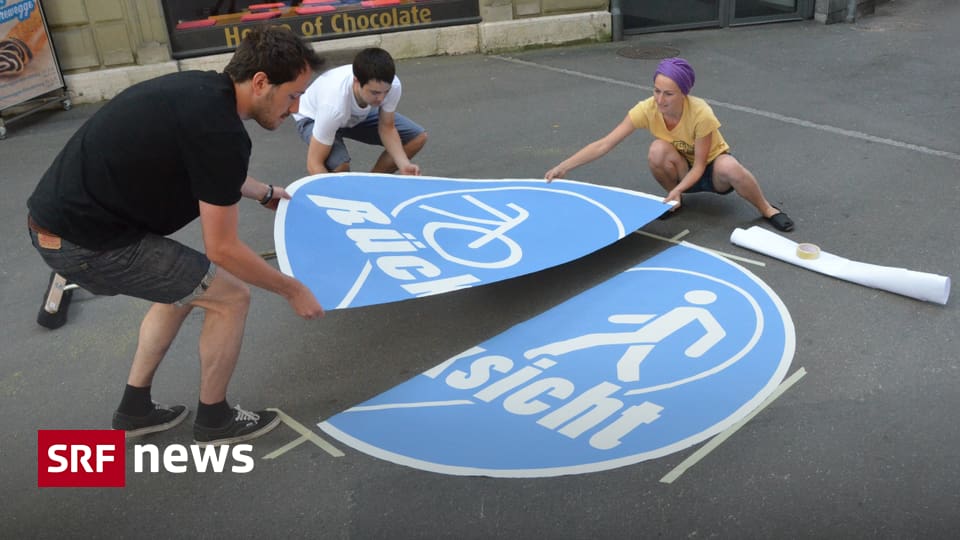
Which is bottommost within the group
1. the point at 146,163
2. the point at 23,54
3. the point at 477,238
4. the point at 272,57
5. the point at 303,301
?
the point at 477,238

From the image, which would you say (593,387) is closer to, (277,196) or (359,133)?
(277,196)

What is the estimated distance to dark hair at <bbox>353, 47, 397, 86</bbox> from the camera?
509 cm

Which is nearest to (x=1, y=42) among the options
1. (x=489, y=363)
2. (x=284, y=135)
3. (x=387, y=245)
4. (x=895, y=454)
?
(x=284, y=135)

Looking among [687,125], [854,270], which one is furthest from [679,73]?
[854,270]

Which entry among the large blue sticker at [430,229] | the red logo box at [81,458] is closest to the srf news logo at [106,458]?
the red logo box at [81,458]

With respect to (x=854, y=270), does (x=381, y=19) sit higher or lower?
higher

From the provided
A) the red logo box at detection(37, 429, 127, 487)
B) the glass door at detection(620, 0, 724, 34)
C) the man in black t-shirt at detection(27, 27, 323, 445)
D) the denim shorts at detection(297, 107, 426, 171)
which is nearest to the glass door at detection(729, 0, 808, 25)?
the glass door at detection(620, 0, 724, 34)

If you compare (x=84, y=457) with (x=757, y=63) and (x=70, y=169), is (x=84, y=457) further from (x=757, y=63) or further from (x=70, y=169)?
(x=757, y=63)

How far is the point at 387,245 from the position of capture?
438 cm

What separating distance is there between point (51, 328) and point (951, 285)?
5.00 meters

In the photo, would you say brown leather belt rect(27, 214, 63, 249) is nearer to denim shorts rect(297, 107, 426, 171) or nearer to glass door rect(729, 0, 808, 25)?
denim shorts rect(297, 107, 426, 171)

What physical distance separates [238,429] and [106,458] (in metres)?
0.57

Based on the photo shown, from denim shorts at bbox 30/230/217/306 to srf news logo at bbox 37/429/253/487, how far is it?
2.36 feet

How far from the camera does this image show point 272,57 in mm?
3008
